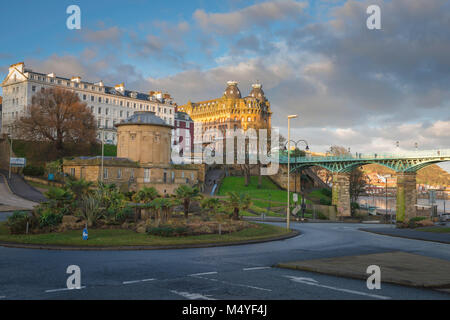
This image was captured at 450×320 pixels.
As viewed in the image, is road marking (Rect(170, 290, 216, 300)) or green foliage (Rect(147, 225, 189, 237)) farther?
green foliage (Rect(147, 225, 189, 237))

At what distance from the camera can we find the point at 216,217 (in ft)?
107

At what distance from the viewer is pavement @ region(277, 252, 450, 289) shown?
12703 millimetres

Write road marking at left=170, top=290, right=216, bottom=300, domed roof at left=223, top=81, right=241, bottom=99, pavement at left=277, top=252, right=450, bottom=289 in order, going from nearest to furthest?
road marking at left=170, top=290, right=216, bottom=300 < pavement at left=277, top=252, right=450, bottom=289 < domed roof at left=223, top=81, right=241, bottom=99

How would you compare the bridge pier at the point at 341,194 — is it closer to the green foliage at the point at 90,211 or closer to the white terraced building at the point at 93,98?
the white terraced building at the point at 93,98

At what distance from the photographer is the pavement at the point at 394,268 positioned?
41.7 ft

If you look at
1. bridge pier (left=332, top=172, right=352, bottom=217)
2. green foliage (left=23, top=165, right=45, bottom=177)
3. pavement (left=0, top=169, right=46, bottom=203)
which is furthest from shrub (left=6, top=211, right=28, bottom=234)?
bridge pier (left=332, top=172, right=352, bottom=217)

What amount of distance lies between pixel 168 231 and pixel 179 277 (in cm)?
1075

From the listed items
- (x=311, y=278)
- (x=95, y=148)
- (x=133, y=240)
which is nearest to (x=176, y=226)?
(x=133, y=240)

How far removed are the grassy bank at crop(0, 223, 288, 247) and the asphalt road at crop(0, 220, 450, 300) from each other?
1.67 m

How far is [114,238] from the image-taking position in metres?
22.5

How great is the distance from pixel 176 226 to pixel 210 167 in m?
76.7

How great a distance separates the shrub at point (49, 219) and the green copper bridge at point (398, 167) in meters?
48.5

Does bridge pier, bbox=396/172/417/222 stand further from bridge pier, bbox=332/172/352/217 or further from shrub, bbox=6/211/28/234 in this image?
shrub, bbox=6/211/28/234

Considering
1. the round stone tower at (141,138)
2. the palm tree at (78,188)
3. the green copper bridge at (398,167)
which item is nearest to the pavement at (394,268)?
the palm tree at (78,188)
